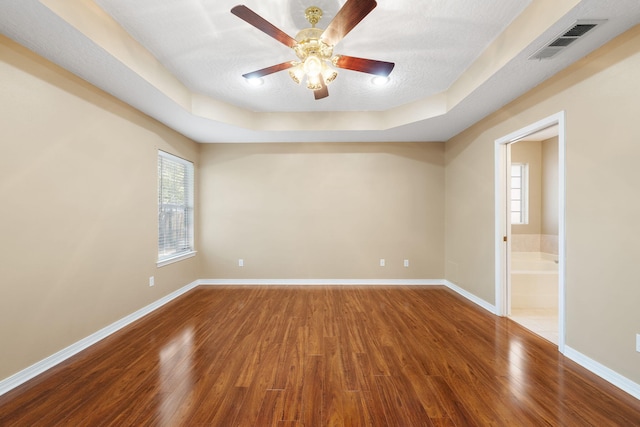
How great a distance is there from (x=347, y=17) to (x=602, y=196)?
2.38 metres

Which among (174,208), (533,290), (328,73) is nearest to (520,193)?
(533,290)

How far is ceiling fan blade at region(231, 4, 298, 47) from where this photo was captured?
142cm

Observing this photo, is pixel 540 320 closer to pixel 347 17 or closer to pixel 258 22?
pixel 347 17

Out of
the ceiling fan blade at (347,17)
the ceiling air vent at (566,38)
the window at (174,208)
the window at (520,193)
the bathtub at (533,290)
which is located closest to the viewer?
the ceiling fan blade at (347,17)

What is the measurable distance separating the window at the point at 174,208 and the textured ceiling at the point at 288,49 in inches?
27.6

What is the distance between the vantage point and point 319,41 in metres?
1.74

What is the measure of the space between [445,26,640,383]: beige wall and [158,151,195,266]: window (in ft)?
15.4

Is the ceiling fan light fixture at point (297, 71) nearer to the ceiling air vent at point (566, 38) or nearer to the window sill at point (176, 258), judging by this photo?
the ceiling air vent at point (566, 38)

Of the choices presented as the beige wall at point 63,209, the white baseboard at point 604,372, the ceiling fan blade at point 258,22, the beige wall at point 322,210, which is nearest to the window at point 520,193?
the beige wall at point 322,210

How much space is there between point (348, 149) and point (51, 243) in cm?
393

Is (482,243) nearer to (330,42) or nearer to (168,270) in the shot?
(330,42)

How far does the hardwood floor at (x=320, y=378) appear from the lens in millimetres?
1515

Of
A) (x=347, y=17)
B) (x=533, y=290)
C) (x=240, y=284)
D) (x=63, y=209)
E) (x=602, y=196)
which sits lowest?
(x=240, y=284)

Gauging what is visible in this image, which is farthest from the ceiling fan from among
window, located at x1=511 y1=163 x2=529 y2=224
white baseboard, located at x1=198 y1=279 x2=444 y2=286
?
window, located at x1=511 y1=163 x2=529 y2=224
